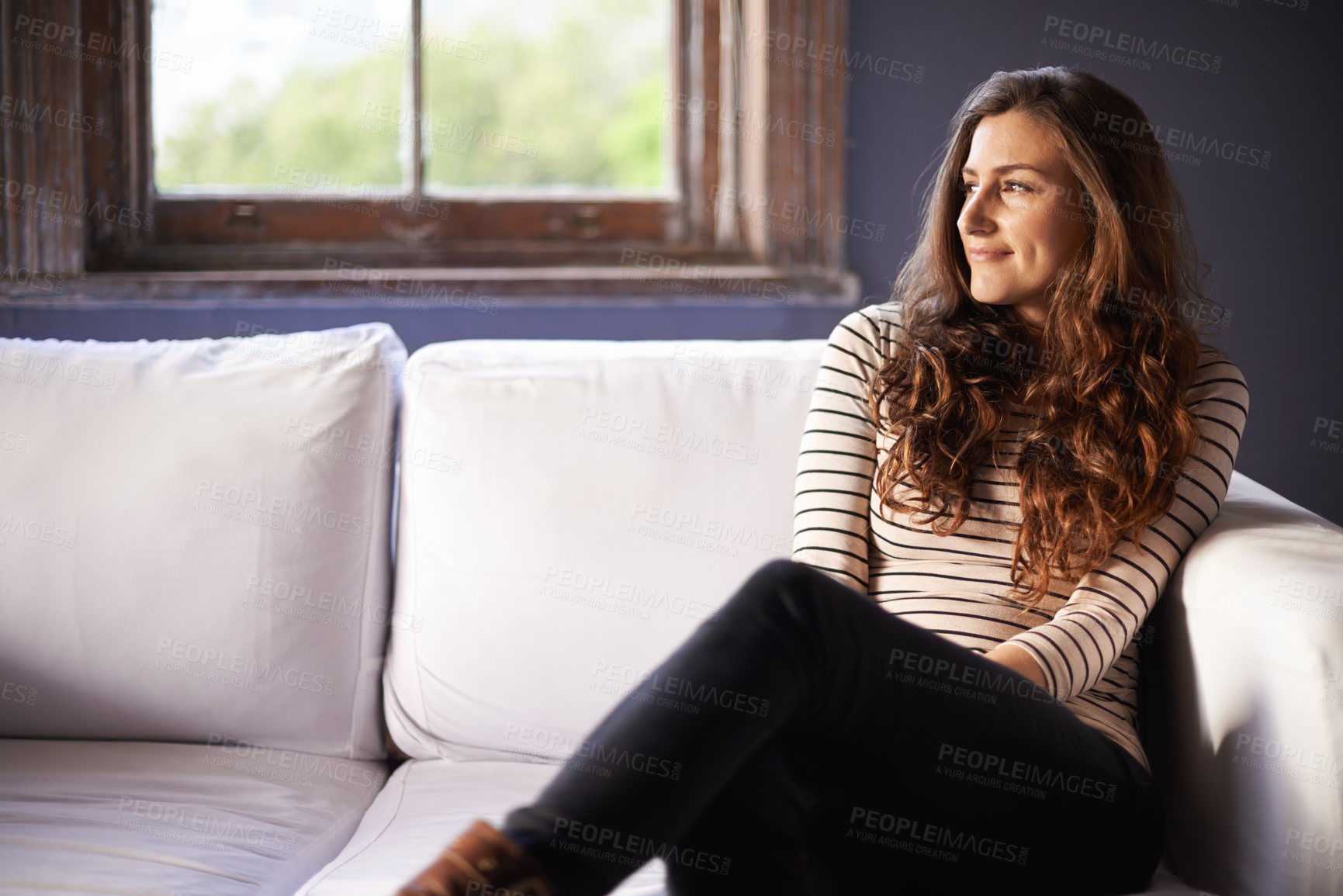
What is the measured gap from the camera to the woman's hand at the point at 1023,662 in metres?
1.06

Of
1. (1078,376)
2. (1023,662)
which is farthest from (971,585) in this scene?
(1078,376)

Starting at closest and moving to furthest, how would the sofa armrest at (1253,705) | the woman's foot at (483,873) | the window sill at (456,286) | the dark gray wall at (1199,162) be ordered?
the woman's foot at (483,873)
the sofa armrest at (1253,705)
the window sill at (456,286)
the dark gray wall at (1199,162)

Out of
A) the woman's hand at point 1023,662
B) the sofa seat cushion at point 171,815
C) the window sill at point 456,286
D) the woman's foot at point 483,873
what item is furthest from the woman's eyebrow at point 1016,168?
the sofa seat cushion at point 171,815

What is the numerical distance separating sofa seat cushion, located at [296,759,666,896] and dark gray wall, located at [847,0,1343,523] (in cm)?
117

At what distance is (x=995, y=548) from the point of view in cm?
122

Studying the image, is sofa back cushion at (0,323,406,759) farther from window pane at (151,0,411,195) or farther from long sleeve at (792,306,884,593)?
window pane at (151,0,411,195)

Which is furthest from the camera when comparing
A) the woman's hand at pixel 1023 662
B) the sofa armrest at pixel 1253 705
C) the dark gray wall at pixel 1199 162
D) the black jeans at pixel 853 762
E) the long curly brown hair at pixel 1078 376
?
the dark gray wall at pixel 1199 162

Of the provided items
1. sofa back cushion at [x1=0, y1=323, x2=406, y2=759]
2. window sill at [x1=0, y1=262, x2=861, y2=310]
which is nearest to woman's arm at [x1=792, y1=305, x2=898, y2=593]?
sofa back cushion at [x1=0, y1=323, x2=406, y2=759]

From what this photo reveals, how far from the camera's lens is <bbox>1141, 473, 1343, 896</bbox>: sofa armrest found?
93 centimetres

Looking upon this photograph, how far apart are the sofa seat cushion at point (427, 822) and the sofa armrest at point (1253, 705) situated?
7 cm

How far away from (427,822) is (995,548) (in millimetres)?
694

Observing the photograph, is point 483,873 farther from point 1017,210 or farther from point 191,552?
point 1017,210

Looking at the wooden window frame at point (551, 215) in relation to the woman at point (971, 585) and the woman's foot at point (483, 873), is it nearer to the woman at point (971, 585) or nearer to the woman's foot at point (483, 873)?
the woman at point (971, 585)

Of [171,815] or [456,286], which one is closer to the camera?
[171,815]
